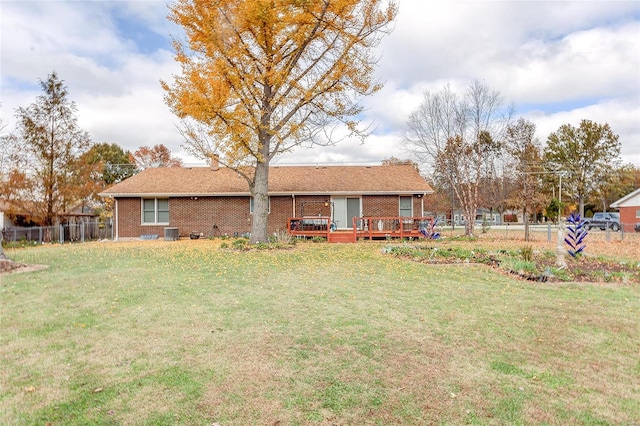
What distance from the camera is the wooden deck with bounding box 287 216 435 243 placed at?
18.3 metres

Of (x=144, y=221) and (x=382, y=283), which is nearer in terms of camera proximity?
(x=382, y=283)

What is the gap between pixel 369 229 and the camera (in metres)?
18.8

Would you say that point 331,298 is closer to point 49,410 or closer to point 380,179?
point 49,410

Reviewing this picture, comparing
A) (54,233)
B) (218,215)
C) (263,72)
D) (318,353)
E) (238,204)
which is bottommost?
(318,353)

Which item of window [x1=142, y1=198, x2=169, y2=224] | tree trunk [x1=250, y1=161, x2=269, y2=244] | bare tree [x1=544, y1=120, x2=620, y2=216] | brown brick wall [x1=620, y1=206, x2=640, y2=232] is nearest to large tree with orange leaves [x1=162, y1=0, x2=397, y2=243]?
tree trunk [x1=250, y1=161, x2=269, y2=244]

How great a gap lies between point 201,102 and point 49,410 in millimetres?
12456

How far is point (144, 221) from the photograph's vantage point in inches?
862

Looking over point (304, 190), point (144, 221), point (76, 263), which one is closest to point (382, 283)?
point (76, 263)

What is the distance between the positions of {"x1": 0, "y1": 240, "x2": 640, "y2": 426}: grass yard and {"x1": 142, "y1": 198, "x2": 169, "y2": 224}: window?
47.7 ft

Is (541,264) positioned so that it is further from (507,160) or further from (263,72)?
(507,160)

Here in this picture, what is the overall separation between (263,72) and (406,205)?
10789 millimetres

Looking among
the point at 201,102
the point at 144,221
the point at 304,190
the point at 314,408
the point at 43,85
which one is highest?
the point at 43,85

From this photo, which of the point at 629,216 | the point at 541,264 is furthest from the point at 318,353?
the point at 629,216

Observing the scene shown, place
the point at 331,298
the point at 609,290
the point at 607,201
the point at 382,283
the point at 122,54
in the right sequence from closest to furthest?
the point at 331,298, the point at 609,290, the point at 382,283, the point at 122,54, the point at 607,201
